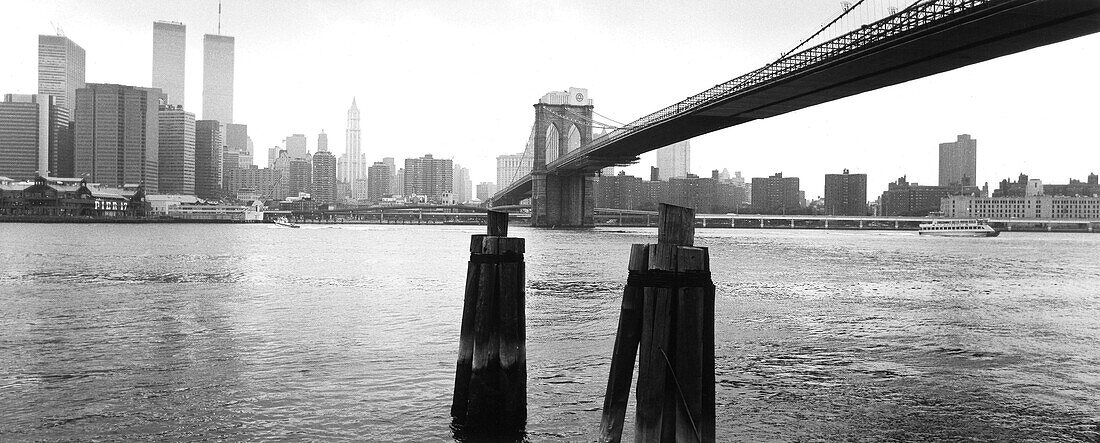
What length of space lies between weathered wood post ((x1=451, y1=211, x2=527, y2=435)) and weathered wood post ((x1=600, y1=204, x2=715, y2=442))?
2.79 metres

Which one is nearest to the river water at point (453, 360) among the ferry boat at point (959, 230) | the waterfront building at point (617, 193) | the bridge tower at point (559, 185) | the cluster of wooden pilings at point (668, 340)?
the cluster of wooden pilings at point (668, 340)

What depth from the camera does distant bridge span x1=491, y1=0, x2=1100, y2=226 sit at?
87.9 feet

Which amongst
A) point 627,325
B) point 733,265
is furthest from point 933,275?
point 627,325

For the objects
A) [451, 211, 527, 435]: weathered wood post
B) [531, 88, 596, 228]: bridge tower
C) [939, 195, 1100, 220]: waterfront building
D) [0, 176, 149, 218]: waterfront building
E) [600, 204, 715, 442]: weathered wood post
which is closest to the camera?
[600, 204, 715, 442]: weathered wood post

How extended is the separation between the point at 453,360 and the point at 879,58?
94.1 feet

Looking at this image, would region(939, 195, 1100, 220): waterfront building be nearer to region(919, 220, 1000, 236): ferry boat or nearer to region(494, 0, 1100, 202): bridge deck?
region(919, 220, 1000, 236): ferry boat

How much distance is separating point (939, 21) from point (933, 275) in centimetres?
922

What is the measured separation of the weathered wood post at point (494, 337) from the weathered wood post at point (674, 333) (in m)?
2.79

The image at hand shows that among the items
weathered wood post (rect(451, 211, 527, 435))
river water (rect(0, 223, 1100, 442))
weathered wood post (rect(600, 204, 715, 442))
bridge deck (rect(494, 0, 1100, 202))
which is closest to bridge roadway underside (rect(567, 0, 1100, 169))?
bridge deck (rect(494, 0, 1100, 202))

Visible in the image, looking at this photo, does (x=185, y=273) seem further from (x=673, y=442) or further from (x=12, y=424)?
(x=673, y=442)

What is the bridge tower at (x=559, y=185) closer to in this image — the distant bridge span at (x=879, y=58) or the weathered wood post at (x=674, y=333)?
the distant bridge span at (x=879, y=58)

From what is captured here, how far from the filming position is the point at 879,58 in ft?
115

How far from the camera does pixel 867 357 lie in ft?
42.1

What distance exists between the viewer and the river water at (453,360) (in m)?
8.88
